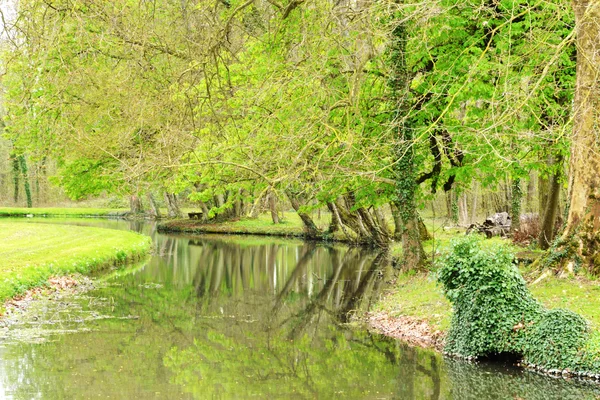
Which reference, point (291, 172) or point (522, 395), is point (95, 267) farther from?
point (522, 395)

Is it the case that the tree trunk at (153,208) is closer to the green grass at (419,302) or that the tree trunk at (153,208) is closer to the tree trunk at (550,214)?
the tree trunk at (550,214)

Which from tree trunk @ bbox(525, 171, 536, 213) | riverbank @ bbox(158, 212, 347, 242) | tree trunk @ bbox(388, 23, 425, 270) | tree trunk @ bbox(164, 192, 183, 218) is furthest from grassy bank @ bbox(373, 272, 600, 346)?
tree trunk @ bbox(164, 192, 183, 218)

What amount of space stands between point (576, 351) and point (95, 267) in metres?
15.7

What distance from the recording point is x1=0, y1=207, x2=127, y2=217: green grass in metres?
57.7

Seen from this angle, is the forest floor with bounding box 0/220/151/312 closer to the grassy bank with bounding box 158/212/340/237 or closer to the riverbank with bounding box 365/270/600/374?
the riverbank with bounding box 365/270/600/374

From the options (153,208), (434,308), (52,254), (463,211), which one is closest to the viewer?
(434,308)

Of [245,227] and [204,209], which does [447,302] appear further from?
[204,209]

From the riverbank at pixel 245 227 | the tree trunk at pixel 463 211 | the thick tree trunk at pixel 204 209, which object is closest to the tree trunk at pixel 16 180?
the riverbank at pixel 245 227

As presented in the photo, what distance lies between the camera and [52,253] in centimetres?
2138

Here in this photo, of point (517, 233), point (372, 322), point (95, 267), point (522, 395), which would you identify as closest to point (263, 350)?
point (372, 322)

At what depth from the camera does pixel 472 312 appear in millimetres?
10992

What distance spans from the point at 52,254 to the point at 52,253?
0.33 meters

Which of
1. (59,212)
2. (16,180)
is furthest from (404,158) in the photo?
(16,180)

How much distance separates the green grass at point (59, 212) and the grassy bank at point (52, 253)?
92.0ft
